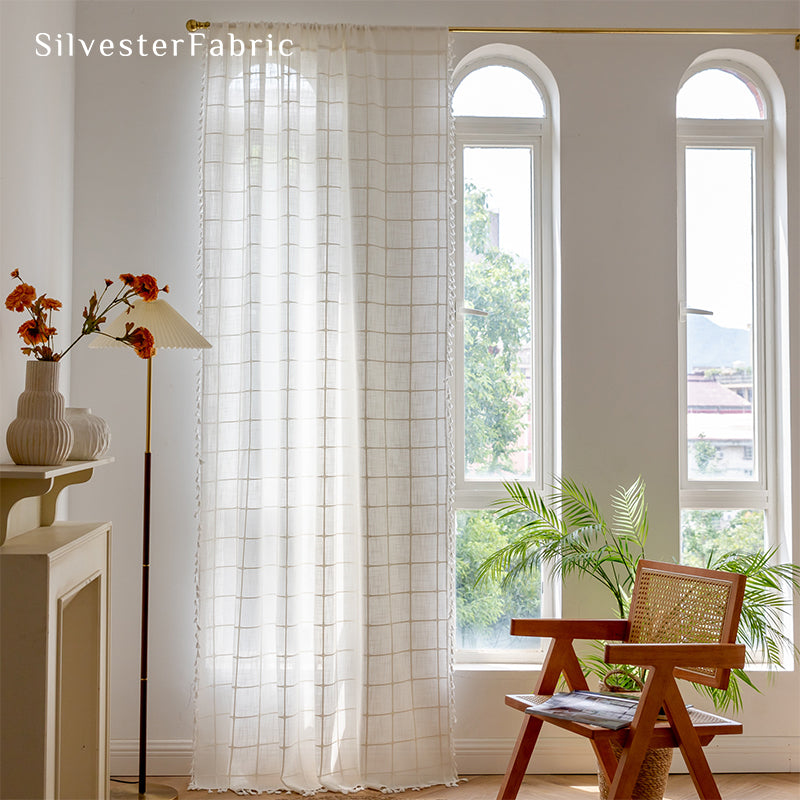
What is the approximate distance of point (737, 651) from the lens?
93.0 inches

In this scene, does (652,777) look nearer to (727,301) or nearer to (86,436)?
(727,301)

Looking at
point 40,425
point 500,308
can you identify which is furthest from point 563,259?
point 40,425

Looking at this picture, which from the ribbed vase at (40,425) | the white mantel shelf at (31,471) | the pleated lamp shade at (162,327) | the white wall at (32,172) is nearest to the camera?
the white mantel shelf at (31,471)

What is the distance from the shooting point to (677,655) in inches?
90.5

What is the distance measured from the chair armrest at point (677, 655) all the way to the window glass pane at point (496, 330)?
109 cm

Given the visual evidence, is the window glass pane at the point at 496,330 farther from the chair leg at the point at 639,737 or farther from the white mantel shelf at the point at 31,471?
the white mantel shelf at the point at 31,471

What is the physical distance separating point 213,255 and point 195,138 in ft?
1.62

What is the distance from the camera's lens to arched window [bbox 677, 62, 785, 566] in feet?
10.8

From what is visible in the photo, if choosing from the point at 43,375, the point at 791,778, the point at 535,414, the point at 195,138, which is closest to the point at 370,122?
the point at 195,138

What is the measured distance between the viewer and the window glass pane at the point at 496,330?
3273 millimetres

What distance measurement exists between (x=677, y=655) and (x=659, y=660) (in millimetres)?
62

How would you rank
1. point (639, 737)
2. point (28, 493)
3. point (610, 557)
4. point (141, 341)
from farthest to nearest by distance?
point (610, 557) → point (141, 341) → point (639, 737) → point (28, 493)

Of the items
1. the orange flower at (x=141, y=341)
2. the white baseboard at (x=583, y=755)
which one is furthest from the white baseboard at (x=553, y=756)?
the orange flower at (x=141, y=341)

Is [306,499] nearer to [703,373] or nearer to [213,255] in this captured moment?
[213,255]
